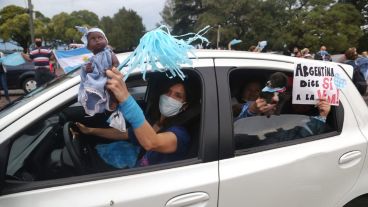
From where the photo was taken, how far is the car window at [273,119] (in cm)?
221

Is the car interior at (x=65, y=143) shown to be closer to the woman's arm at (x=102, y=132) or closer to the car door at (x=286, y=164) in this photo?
the woman's arm at (x=102, y=132)

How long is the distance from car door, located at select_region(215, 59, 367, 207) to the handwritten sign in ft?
0.27

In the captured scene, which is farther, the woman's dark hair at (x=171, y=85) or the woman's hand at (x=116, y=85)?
the woman's dark hair at (x=171, y=85)

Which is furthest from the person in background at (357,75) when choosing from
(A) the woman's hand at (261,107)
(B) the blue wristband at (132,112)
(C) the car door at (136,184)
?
(B) the blue wristband at (132,112)

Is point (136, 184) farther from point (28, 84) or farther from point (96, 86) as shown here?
point (28, 84)

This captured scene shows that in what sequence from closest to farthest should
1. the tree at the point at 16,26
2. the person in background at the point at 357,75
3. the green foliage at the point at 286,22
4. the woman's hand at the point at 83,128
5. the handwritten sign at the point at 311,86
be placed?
the handwritten sign at the point at 311,86, the woman's hand at the point at 83,128, the person in background at the point at 357,75, the green foliage at the point at 286,22, the tree at the point at 16,26

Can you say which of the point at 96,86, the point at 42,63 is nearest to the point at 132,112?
the point at 96,86

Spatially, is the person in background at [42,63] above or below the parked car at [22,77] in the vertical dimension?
above

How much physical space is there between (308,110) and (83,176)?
1.38 m

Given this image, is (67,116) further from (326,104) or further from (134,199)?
(326,104)

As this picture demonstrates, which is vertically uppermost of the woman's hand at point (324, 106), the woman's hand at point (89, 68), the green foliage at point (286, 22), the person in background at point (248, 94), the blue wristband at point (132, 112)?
the woman's hand at point (89, 68)

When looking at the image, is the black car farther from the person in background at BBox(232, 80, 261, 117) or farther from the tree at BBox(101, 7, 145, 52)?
the tree at BBox(101, 7, 145, 52)

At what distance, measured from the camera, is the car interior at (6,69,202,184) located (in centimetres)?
185

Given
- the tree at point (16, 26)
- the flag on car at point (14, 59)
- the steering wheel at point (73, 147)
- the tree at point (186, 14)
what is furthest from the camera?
the tree at point (186, 14)
